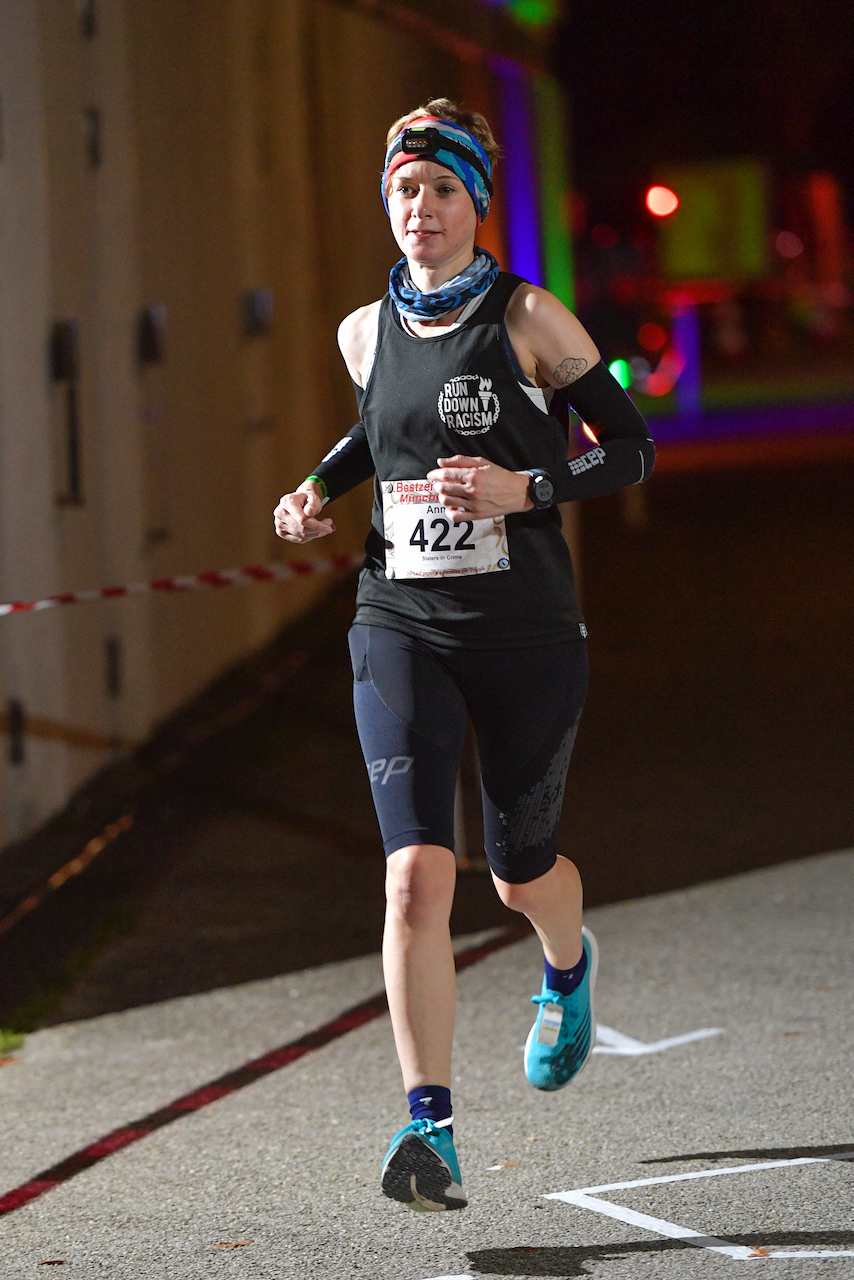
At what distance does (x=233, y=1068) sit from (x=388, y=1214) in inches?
49.5

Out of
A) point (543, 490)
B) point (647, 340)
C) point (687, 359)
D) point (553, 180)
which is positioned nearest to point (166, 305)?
point (647, 340)

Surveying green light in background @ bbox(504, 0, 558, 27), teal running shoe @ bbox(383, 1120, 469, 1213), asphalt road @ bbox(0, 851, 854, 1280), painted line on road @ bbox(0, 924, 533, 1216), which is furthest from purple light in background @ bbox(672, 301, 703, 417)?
teal running shoe @ bbox(383, 1120, 469, 1213)

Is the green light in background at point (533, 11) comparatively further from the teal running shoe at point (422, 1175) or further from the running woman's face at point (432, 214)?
the teal running shoe at point (422, 1175)

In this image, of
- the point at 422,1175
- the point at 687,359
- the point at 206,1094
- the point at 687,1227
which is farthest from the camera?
the point at 687,359

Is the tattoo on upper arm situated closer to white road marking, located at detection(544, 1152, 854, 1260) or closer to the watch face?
the watch face

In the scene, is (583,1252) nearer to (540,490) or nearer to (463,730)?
(463,730)

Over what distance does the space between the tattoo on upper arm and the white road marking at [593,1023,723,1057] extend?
82.0 inches

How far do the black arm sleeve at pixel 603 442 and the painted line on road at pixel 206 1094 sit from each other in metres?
1.72

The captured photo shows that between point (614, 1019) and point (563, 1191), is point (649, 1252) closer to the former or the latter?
point (563, 1191)

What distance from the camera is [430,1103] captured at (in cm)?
385

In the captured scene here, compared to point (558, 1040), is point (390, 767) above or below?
above

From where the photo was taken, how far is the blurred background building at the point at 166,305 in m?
8.28

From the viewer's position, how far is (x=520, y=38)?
59.4 feet

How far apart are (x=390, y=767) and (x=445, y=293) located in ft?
3.28
